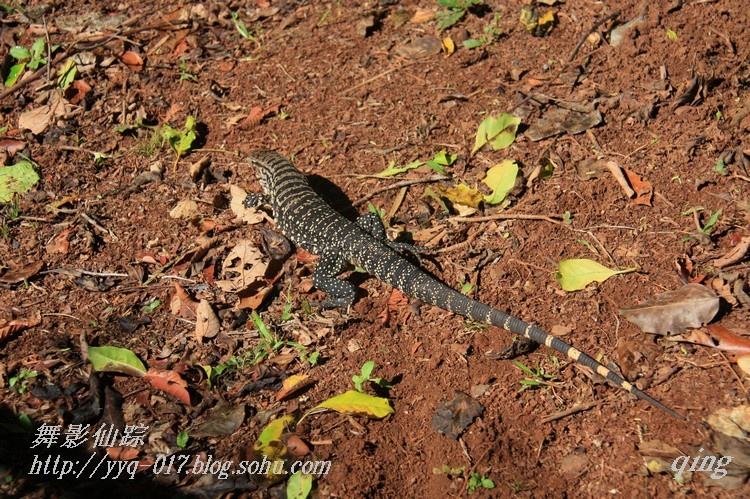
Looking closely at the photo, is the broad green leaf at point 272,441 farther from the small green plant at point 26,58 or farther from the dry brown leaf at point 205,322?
the small green plant at point 26,58

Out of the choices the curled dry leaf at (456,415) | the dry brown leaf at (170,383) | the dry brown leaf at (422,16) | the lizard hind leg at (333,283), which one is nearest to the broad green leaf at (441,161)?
the lizard hind leg at (333,283)

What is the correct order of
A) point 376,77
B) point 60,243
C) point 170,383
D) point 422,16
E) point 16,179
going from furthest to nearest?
1. point 422,16
2. point 376,77
3. point 16,179
4. point 60,243
5. point 170,383

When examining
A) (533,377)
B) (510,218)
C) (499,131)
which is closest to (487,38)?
(499,131)

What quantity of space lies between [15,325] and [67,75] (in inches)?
156

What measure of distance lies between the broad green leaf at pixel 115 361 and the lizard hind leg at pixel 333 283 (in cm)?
168

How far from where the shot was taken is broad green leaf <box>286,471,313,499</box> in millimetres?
4367

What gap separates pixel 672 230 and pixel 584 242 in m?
0.75

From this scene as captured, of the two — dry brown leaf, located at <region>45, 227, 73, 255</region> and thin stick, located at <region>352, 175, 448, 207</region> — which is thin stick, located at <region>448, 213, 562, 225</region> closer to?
thin stick, located at <region>352, 175, 448, 207</region>

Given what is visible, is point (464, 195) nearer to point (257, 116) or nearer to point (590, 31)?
point (590, 31)

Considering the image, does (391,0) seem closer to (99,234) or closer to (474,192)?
(474,192)

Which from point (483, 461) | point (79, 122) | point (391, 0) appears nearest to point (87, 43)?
point (79, 122)

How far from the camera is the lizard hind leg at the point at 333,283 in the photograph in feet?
19.1

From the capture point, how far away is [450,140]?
7.01 metres

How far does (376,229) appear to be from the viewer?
642 cm
